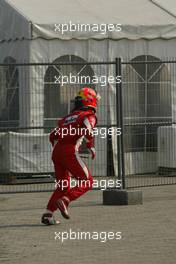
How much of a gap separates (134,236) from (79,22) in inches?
369

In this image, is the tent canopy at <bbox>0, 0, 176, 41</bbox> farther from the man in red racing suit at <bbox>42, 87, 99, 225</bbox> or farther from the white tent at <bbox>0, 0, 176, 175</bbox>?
the man in red racing suit at <bbox>42, 87, 99, 225</bbox>

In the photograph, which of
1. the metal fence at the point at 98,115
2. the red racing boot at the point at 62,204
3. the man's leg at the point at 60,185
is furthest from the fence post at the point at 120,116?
the metal fence at the point at 98,115

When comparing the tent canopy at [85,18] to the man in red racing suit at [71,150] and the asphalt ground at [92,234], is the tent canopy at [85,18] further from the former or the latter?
the man in red racing suit at [71,150]

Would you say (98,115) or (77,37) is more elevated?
(77,37)

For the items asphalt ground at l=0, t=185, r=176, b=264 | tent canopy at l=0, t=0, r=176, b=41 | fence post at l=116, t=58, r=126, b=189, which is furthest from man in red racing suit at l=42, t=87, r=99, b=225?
tent canopy at l=0, t=0, r=176, b=41

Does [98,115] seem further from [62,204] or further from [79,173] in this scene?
[62,204]

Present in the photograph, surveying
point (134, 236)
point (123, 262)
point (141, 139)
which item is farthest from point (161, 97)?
point (123, 262)

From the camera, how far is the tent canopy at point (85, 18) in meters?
18.6

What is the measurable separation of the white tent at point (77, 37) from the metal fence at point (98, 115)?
5 cm

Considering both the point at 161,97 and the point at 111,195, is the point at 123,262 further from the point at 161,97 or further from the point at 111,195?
the point at 161,97

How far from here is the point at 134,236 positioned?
34.0ft

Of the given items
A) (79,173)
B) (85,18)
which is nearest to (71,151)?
(79,173)

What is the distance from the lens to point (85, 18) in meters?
19.3

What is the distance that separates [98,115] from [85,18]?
7.67 feet
